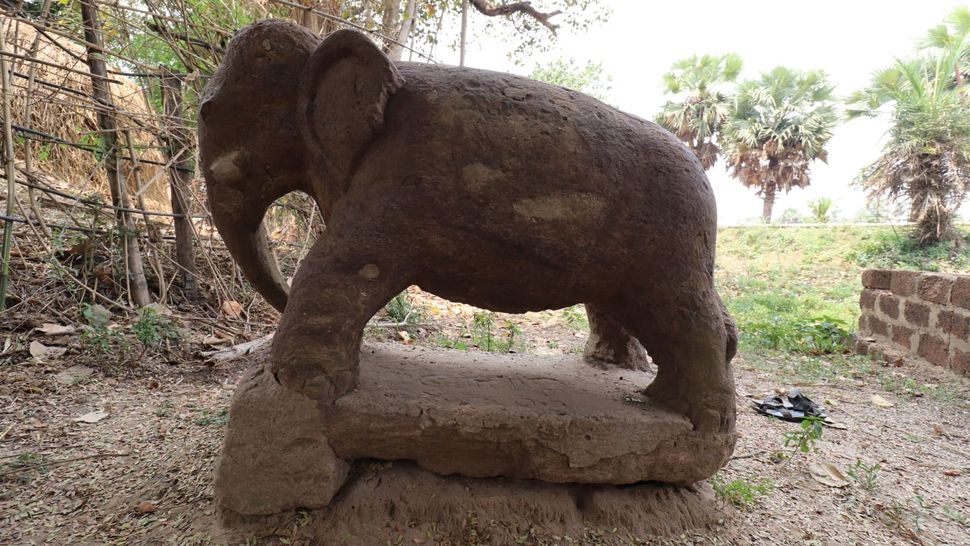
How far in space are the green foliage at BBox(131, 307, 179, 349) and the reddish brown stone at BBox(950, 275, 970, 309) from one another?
Answer: 5.58m

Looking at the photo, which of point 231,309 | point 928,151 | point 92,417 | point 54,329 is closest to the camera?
point 92,417

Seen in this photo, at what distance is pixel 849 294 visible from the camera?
6.96 meters

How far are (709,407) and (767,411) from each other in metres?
1.51

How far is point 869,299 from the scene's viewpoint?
4.97 metres

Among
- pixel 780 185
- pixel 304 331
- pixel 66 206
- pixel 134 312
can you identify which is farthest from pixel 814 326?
pixel 780 185

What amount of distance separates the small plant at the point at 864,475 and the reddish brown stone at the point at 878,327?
3.23m

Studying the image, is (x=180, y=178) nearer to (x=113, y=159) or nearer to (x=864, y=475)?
(x=113, y=159)

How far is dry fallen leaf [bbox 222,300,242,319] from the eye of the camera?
3.57 m

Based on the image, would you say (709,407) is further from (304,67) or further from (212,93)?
(212,93)

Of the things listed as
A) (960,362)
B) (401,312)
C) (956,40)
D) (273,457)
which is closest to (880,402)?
(960,362)

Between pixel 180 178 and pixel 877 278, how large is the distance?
624cm

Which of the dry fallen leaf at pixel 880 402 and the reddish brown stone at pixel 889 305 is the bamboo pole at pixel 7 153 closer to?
the dry fallen leaf at pixel 880 402

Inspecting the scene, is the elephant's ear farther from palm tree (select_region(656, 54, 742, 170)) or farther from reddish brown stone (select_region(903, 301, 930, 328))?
palm tree (select_region(656, 54, 742, 170))

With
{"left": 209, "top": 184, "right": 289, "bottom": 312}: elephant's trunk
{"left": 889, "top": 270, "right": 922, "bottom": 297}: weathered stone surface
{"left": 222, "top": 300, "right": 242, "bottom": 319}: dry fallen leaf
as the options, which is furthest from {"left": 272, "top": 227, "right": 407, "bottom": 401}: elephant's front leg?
{"left": 889, "top": 270, "right": 922, "bottom": 297}: weathered stone surface
